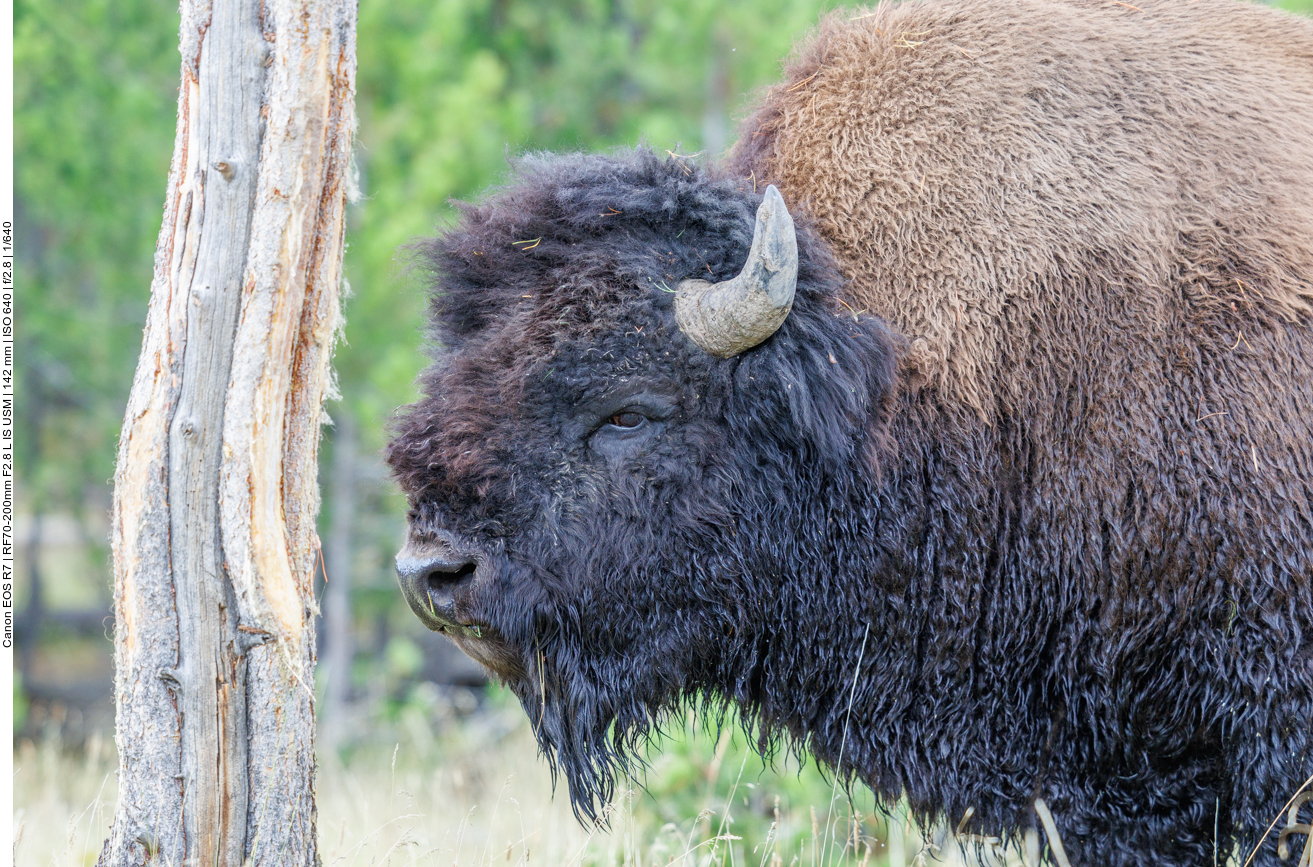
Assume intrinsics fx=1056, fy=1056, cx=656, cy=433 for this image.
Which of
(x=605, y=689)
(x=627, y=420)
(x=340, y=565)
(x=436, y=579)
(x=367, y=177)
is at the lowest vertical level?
(x=340, y=565)

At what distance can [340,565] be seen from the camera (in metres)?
9.80

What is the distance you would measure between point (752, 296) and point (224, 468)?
140 centimetres

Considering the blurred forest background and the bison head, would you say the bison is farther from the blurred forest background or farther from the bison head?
the blurred forest background

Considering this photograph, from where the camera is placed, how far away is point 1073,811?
3.11 meters

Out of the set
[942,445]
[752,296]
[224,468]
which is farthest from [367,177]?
[942,445]

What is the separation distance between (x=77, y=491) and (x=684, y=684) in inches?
413

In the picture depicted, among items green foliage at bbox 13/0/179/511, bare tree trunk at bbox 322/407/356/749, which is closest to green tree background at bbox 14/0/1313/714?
green foliage at bbox 13/0/179/511

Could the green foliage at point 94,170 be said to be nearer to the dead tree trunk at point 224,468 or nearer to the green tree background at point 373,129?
the green tree background at point 373,129

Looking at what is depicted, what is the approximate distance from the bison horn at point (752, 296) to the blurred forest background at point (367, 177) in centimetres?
492

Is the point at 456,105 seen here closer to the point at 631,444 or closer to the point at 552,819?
the point at 552,819

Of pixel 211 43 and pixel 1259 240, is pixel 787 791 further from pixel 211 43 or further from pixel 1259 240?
pixel 211 43

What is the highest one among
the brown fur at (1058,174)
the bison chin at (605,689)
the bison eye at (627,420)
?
the brown fur at (1058,174)

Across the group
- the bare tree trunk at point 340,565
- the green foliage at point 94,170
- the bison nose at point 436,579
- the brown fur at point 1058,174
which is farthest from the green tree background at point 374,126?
the bison nose at point 436,579

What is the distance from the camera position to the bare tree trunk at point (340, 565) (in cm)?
982
